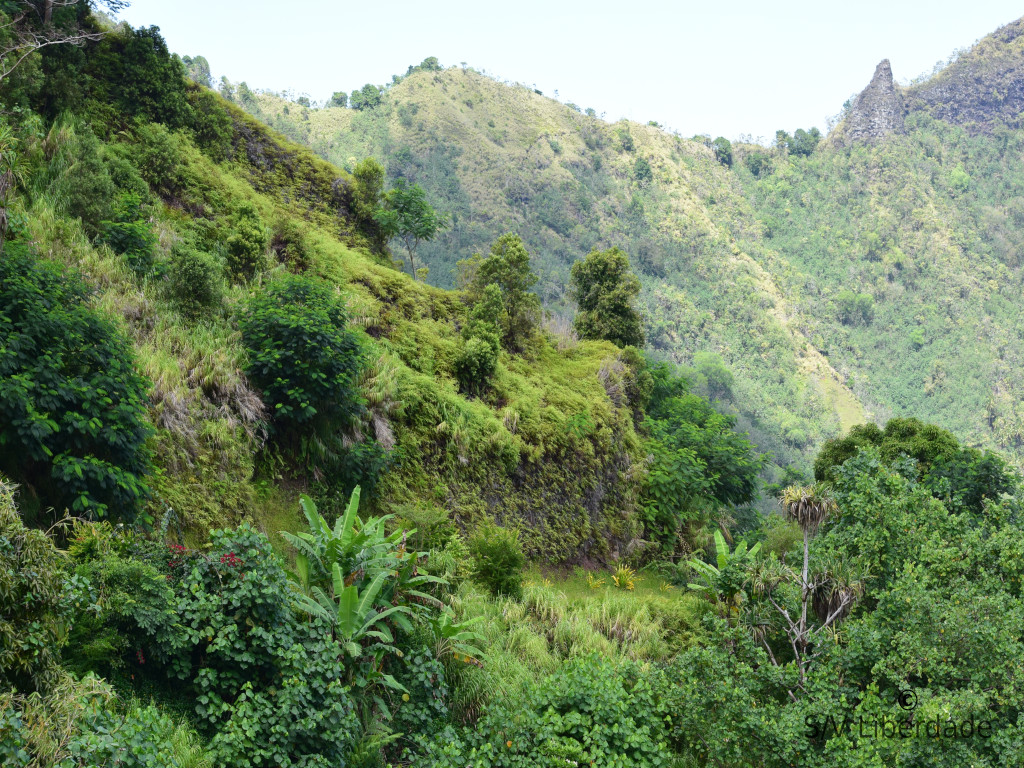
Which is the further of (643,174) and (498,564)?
(643,174)

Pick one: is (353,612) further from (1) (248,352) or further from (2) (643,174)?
(2) (643,174)

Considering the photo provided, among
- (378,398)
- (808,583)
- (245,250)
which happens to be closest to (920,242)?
(808,583)

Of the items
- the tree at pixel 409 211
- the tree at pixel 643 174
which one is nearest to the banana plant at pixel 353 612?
the tree at pixel 409 211

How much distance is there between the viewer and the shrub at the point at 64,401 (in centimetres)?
641

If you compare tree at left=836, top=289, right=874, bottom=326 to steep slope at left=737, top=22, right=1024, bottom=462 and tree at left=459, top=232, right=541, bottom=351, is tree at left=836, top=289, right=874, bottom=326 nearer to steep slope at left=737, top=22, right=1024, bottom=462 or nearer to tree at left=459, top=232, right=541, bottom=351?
steep slope at left=737, top=22, right=1024, bottom=462

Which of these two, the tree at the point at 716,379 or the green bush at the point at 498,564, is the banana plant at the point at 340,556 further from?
the tree at the point at 716,379

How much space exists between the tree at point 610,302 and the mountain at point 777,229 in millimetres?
38767

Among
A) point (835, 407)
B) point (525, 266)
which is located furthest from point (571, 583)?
point (835, 407)

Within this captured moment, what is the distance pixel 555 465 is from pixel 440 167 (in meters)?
69.4

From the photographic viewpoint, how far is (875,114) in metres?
121

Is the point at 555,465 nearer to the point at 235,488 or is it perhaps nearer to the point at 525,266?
the point at 525,266

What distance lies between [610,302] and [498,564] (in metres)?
12.2

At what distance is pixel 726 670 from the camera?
820cm

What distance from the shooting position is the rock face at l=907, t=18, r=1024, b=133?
129 m
